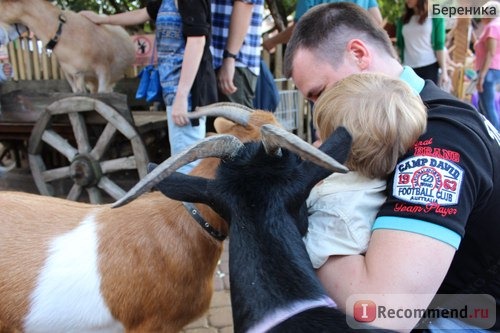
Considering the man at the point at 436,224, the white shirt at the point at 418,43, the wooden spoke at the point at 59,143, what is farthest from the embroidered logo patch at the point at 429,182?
the white shirt at the point at 418,43

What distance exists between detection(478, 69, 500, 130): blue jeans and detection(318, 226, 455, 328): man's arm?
20.7 ft

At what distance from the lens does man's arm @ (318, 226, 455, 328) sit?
4.48ft

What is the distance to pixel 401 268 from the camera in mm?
1367

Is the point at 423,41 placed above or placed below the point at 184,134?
above

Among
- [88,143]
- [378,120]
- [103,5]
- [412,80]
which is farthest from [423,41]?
[103,5]

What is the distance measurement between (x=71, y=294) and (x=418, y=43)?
489 centimetres

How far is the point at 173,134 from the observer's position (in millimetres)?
3334

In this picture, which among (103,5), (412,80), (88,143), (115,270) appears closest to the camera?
(412,80)

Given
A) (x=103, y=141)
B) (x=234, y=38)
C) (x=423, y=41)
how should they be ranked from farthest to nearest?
(x=423, y=41)
(x=103, y=141)
(x=234, y=38)

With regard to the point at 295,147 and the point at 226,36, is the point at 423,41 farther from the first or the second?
the point at 295,147

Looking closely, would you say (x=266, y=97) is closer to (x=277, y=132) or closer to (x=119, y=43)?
(x=119, y=43)

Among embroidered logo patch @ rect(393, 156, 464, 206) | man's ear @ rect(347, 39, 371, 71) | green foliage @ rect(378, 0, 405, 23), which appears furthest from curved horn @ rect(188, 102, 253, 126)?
green foliage @ rect(378, 0, 405, 23)

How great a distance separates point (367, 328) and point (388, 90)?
0.72 metres

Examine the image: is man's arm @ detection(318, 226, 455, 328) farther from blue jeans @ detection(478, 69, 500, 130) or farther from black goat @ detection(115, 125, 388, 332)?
blue jeans @ detection(478, 69, 500, 130)
